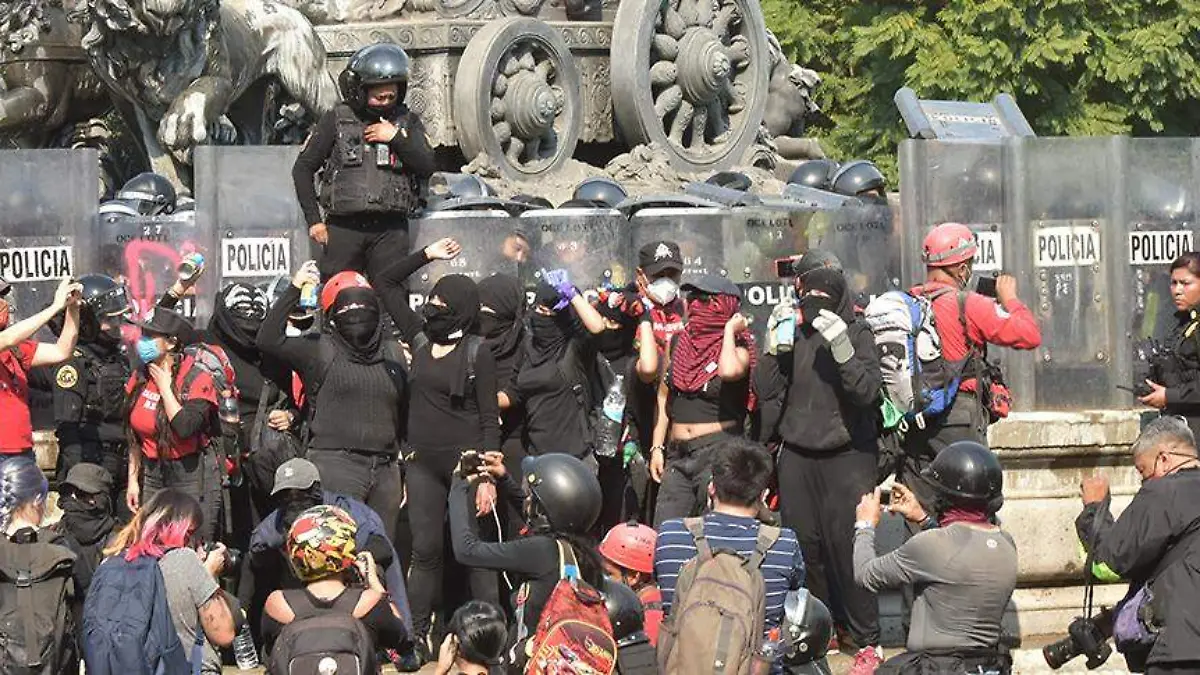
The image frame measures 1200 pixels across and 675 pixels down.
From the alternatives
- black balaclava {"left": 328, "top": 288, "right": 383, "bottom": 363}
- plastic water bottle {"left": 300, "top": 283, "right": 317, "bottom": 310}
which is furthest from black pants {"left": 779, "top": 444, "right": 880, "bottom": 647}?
plastic water bottle {"left": 300, "top": 283, "right": 317, "bottom": 310}

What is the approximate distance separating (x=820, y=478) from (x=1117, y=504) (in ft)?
8.65

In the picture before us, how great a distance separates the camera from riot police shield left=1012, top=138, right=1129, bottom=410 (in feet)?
58.4

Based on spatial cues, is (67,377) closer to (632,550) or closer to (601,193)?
(632,550)

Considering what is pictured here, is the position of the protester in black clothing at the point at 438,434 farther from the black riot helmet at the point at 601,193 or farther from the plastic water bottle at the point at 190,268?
the black riot helmet at the point at 601,193

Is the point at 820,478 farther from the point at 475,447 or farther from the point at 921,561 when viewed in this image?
the point at 921,561

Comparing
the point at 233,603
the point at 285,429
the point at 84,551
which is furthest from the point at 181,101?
the point at 233,603

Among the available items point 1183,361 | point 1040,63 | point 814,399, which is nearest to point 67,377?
point 814,399

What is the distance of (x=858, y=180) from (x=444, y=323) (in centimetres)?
473

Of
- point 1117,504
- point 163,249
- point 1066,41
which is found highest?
point 1066,41

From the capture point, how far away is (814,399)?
1549 cm

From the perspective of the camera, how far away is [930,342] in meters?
15.6

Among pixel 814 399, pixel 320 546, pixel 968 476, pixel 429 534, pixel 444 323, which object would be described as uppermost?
pixel 444 323

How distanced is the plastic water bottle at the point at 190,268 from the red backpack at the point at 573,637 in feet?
15.5

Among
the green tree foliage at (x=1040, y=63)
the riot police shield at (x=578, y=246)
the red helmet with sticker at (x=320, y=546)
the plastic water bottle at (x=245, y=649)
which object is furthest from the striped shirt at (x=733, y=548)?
the green tree foliage at (x=1040, y=63)
